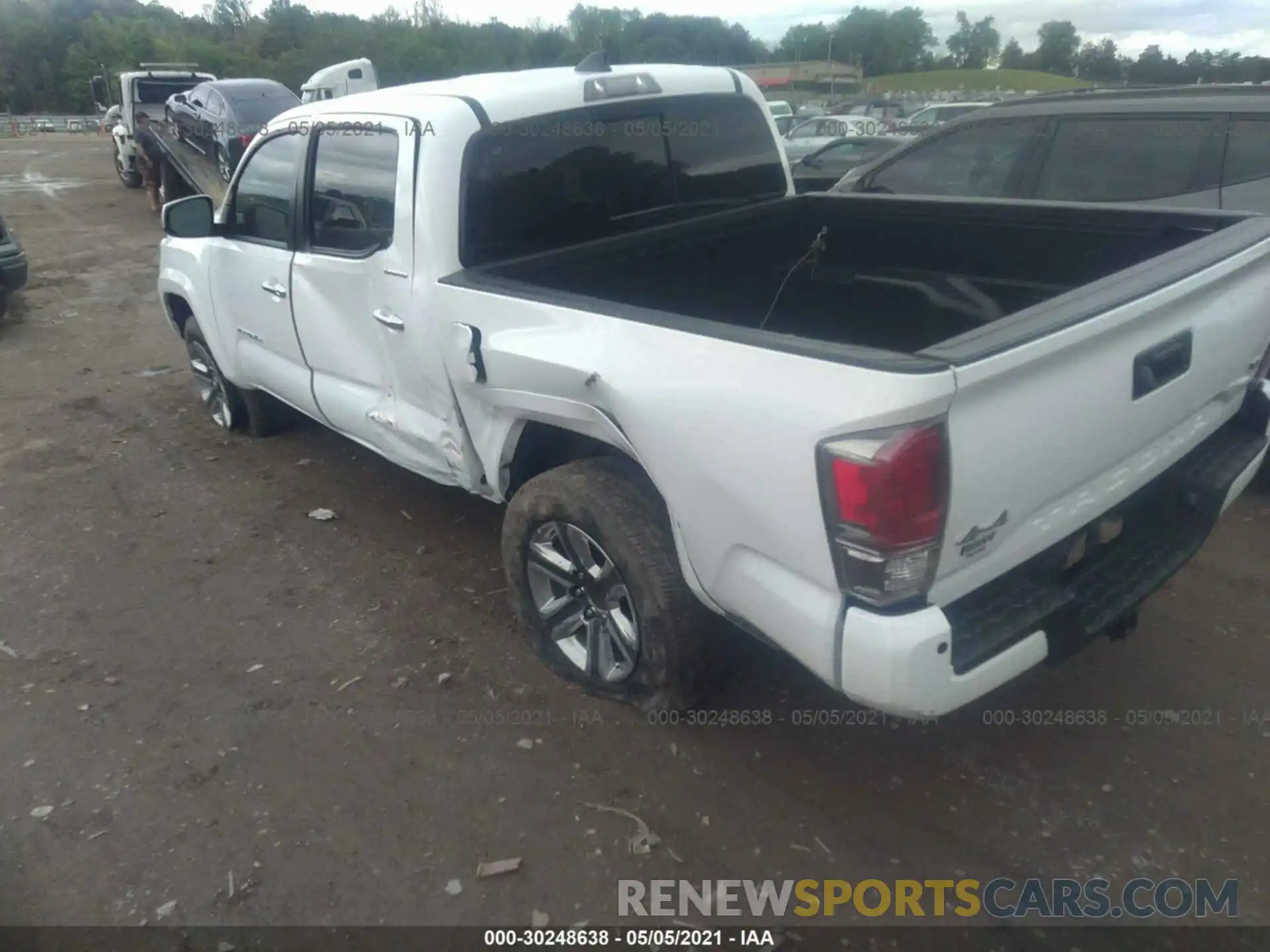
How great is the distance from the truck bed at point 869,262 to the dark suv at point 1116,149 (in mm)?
1292

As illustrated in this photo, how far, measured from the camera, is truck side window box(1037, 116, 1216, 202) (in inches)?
182

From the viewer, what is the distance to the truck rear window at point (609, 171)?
332 cm

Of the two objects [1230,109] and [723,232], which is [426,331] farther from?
[1230,109]

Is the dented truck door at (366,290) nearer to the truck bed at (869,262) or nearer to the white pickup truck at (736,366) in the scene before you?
the white pickup truck at (736,366)

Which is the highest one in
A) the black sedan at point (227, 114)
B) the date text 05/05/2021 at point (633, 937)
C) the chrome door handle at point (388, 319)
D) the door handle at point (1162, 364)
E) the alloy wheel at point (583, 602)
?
the black sedan at point (227, 114)

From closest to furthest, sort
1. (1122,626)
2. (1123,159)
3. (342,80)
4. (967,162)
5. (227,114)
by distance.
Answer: (1122,626), (1123,159), (967,162), (342,80), (227,114)

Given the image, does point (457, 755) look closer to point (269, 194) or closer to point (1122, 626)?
point (1122, 626)

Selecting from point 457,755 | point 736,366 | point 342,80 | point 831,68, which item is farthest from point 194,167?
point 831,68

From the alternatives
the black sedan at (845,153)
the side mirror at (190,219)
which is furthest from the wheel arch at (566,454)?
the black sedan at (845,153)

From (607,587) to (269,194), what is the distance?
263 centimetres

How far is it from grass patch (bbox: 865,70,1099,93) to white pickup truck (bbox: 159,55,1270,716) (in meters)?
24.1

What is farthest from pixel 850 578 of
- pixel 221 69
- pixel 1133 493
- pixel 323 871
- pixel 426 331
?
pixel 221 69

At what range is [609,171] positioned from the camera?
12.0 ft

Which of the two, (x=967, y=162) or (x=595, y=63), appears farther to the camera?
(x=967, y=162)
